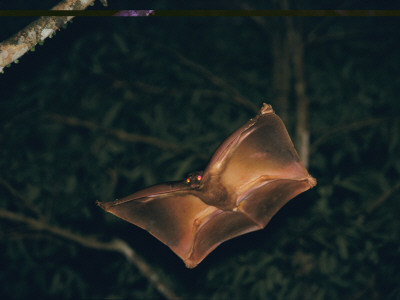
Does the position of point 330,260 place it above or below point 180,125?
below

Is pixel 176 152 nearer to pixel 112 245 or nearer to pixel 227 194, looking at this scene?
pixel 112 245

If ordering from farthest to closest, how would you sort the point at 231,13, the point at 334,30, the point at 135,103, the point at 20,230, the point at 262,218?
the point at 334,30, the point at 135,103, the point at 20,230, the point at 262,218, the point at 231,13

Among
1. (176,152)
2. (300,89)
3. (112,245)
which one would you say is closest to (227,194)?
(176,152)

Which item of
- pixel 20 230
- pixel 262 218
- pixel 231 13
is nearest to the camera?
pixel 231 13

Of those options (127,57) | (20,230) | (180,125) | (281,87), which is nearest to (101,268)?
(20,230)

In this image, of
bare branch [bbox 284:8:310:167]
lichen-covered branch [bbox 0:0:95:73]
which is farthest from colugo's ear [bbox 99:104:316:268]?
bare branch [bbox 284:8:310:167]

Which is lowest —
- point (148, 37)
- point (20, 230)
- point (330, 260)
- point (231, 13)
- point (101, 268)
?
point (330, 260)

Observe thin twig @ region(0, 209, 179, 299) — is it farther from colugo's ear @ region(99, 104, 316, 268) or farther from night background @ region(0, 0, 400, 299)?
colugo's ear @ region(99, 104, 316, 268)

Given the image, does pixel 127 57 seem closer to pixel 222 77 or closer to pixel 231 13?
pixel 222 77
